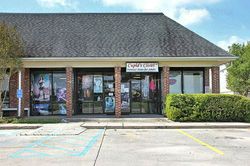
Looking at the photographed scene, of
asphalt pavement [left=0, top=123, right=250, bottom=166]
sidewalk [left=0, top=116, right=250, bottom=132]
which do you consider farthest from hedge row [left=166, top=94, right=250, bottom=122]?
asphalt pavement [left=0, top=123, right=250, bottom=166]

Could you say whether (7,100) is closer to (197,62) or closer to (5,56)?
(5,56)

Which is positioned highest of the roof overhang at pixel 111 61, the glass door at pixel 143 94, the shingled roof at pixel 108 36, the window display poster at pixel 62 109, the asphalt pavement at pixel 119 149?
the shingled roof at pixel 108 36

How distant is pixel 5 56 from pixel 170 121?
29.1 ft

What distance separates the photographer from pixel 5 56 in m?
19.6

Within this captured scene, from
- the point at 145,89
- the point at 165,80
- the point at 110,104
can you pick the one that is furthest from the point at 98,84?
the point at 165,80

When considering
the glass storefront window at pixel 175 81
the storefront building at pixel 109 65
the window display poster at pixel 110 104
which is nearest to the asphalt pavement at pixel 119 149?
the storefront building at pixel 109 65

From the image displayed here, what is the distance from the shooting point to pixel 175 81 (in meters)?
23.6

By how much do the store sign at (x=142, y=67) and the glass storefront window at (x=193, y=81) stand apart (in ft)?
8.88

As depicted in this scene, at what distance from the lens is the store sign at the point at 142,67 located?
71.1 ft

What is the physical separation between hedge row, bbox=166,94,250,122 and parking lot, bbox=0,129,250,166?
5272mm

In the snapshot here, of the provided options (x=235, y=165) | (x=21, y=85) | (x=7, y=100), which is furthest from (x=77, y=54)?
(x=235, y=165)

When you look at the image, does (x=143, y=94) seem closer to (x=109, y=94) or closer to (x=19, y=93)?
(x=109, y=94)

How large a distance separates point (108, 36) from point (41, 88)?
5.06 metres

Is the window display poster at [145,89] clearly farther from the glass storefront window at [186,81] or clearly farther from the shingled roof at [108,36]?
the shingled roof at [108,36]
